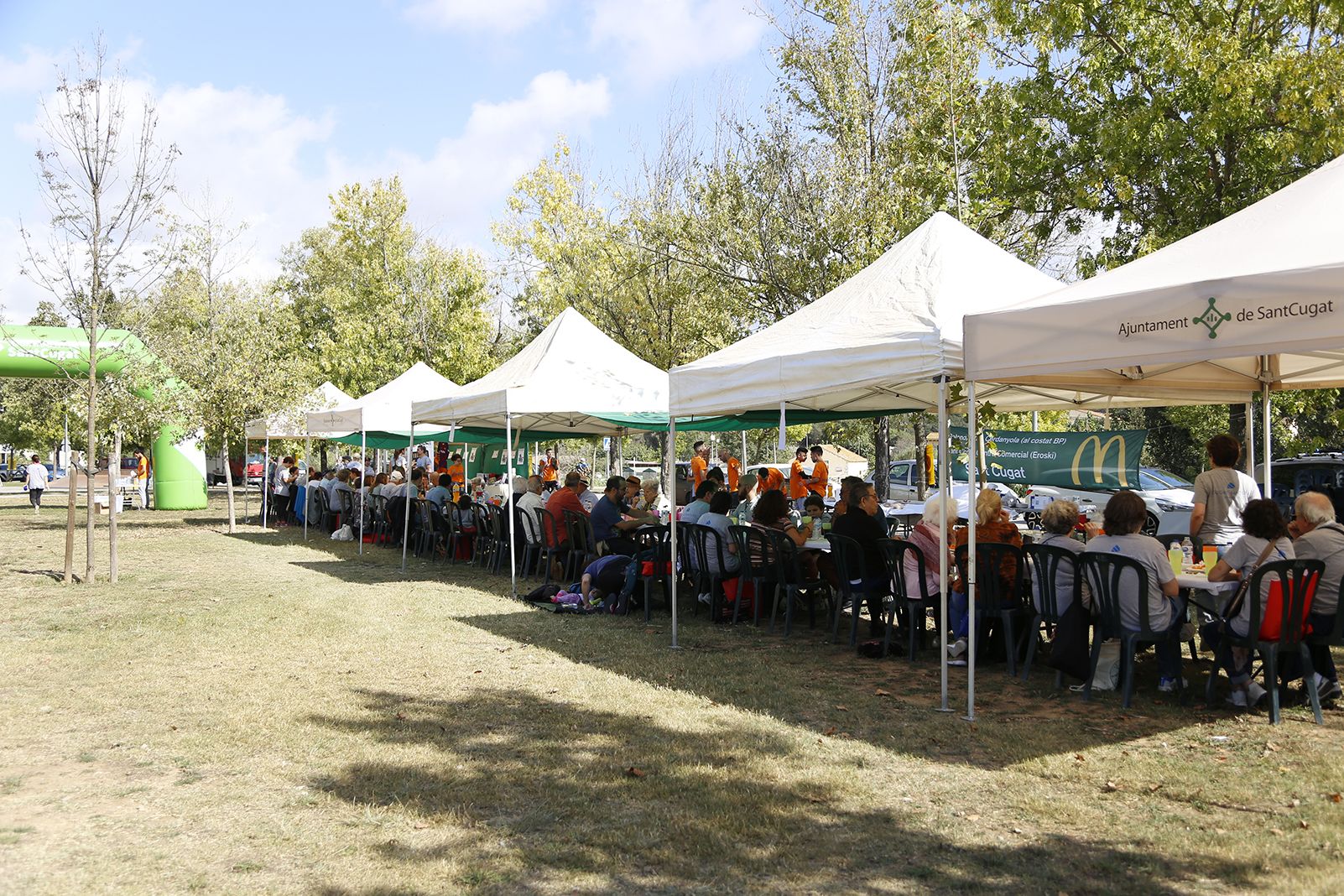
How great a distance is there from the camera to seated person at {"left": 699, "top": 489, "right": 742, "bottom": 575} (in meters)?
9.03

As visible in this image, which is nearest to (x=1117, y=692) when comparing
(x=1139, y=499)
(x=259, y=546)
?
(x=1139, y=499)

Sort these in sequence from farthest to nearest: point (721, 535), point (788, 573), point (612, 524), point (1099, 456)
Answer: point (1099, 456)
point (612, 524)
point (721, 535)
point (788, 573)

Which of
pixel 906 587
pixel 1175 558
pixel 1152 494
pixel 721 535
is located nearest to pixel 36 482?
pixel 721 535

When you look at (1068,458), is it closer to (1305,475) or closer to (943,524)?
(1305,475)

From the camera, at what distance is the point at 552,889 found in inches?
141

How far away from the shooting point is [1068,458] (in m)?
13.9

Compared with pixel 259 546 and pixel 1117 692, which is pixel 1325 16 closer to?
pixel 1117 692

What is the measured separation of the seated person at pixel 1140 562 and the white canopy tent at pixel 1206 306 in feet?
3.12

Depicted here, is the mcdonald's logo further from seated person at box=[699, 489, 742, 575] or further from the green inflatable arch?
the green inflatable arch

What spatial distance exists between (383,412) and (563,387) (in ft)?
19.3

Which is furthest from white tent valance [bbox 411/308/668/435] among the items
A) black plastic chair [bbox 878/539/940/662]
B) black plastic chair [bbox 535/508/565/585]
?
black plastic chair [bbox 878/539/940/662]

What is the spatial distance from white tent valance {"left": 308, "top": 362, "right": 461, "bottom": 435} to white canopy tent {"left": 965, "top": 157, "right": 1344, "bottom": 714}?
463 inches

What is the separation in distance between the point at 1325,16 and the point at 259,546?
16.1 m

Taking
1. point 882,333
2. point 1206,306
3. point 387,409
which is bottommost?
point 1206,306
